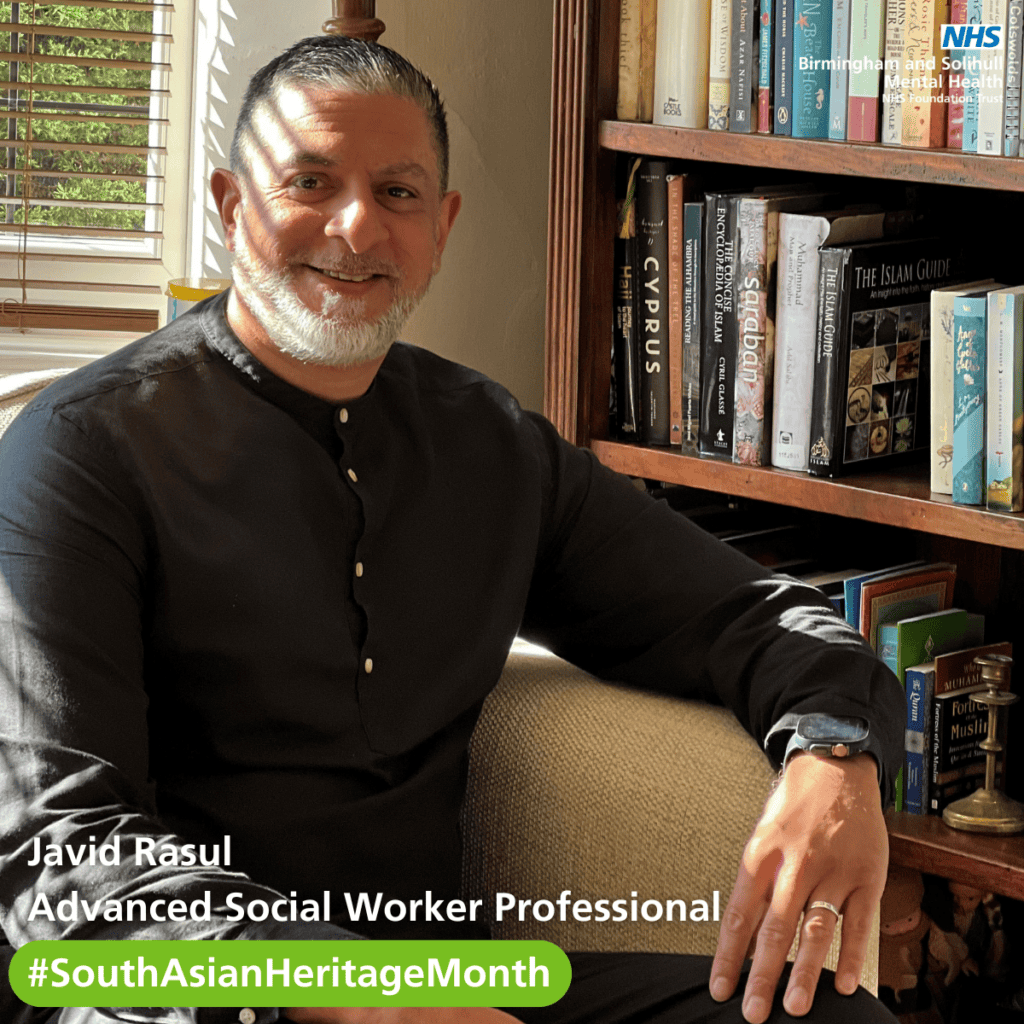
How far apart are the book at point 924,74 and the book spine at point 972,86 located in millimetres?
28

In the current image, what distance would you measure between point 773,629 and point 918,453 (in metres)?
0.55

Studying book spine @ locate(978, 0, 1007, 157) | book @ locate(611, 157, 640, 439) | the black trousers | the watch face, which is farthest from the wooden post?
the black trousers

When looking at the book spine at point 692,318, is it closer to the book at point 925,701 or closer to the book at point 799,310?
the book at point 799,310

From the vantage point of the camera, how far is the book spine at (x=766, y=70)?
5.58 feet

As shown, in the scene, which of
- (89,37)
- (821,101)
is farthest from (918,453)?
(89,37)

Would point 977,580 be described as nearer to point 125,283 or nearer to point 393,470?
point 393,470

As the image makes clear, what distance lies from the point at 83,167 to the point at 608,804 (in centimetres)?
142

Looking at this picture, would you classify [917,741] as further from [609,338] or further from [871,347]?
[609,338]

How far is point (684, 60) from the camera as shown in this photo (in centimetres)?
177

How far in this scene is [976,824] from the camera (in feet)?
5.63

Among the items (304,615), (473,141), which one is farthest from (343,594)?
(473,141)

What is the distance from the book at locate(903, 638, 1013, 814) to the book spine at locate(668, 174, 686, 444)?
1.33ft

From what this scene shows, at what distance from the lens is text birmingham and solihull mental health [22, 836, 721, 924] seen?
967mm

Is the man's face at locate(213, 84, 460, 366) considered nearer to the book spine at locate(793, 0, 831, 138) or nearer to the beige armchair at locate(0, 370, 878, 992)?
the beige armchair at locate(0, 370, 878, 992)
